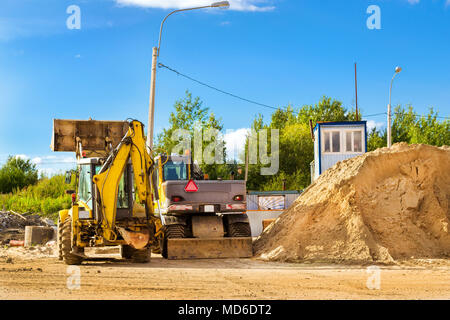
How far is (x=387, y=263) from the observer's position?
49.8 ft

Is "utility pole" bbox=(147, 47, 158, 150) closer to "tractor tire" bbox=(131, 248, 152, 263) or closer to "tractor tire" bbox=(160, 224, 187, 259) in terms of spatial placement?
"tractor tire" bbox=(160, 224, 187, 259)

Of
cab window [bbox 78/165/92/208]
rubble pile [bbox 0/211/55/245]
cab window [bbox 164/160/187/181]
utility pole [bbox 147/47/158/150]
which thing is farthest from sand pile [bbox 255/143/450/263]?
rubble pile [bbox 0/211/55/245]

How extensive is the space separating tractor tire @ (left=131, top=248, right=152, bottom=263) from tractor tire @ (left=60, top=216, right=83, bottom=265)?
1.51 metres

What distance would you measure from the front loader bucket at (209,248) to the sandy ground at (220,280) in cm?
43

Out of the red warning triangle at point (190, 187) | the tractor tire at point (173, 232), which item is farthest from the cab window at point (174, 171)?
the tractor tire at point (173, 232)

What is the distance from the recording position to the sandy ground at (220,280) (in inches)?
373

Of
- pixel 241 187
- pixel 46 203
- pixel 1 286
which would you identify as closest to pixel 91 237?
pixel 1 286

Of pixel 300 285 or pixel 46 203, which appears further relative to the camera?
pixel 46 203

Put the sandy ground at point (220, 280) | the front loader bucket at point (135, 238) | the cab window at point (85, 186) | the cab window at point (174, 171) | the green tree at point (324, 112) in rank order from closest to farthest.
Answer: the sandy ground at point (220, 280) → the front loader bucket at point (135, 238) → the cab window at point (85, 186) → the cab window at point (174, 171) → the green tree at point (324, 112)

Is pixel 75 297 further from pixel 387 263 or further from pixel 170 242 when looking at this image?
pixel 387 263

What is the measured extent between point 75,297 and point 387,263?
9.28 meters

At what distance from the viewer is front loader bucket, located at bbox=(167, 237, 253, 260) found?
16234mm

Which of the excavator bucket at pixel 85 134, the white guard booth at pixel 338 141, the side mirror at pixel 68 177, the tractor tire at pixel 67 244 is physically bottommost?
the tractor tire at pixel 67 244

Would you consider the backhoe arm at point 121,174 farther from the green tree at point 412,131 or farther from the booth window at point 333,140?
the green tree at point 412,131
